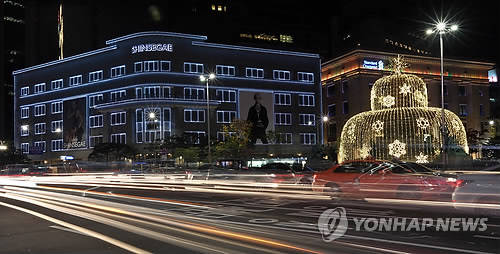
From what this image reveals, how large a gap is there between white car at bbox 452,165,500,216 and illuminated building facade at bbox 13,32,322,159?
56.2 metres

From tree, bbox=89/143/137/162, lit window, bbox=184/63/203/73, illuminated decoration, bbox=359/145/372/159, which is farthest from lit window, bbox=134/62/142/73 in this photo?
illuminated decoration, bbox=359/145/372/159

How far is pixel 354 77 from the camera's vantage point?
274 feet

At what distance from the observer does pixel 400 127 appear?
25.8 m

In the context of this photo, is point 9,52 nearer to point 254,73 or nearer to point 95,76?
point 95,76

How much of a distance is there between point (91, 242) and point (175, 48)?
65504 millimetres

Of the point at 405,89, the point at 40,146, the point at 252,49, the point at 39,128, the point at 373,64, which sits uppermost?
the point at 252,49

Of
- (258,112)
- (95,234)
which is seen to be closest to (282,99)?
(258,112)

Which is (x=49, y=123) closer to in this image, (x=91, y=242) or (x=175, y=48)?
(x=175, y=48)

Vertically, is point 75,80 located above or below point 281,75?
below

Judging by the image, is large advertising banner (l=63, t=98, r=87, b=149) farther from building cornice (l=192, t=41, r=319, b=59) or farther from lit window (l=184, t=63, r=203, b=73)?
building cornice (l=192, t=41, r=319, b=59)

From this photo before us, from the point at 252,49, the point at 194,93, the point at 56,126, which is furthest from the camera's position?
the point at 56,126

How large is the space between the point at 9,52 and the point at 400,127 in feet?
488

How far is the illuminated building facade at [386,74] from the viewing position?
83.6 metres

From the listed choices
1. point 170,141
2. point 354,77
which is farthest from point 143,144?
point 354,77
